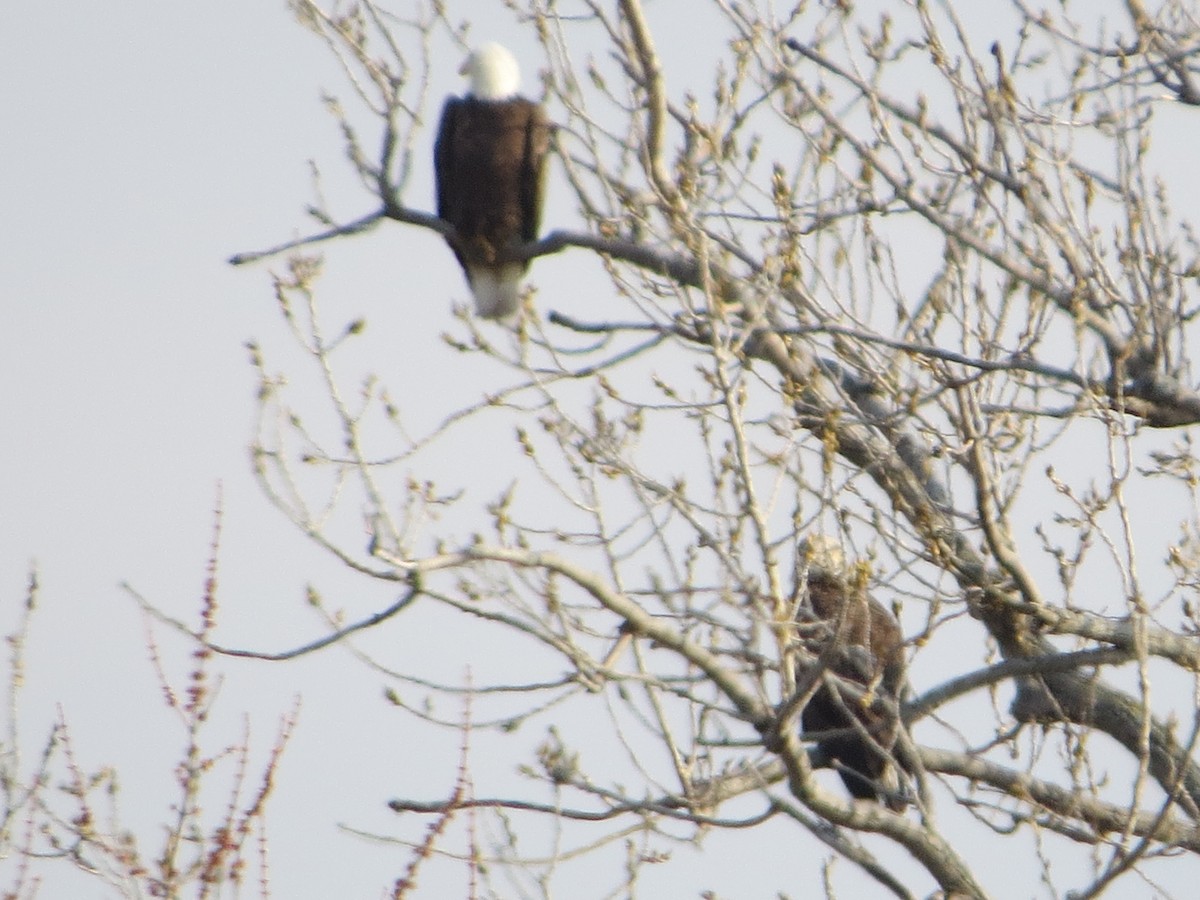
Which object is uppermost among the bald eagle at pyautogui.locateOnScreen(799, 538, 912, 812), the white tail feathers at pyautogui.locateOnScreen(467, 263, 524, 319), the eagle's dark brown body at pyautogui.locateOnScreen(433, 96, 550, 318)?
the eagle's dark brown body at pyautogui.locateOnScreen(433, 96, 550, 318)

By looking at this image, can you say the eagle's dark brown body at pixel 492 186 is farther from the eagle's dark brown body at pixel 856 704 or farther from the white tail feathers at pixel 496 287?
the eagle's dark brown body at pixel 856 704

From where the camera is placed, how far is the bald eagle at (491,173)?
517 cm

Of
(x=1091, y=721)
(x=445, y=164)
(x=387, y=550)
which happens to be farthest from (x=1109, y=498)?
(x=445, y=164)

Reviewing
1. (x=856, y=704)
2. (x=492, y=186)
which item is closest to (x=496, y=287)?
(x=492, y=186)

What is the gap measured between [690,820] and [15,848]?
1496 millimetres

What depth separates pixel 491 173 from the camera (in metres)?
5.15

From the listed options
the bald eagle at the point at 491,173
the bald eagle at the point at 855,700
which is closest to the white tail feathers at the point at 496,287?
the bald eagle at the point at 491,173

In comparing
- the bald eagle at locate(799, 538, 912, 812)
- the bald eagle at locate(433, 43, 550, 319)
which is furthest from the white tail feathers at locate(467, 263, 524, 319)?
the bald eagle at locate(799, 538, 912, 812)

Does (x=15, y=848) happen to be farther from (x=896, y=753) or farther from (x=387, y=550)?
(x=896, y=753)

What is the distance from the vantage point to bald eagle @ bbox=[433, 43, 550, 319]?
17.0 feet

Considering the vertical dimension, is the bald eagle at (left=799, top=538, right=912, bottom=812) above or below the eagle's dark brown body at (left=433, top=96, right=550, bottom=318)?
below

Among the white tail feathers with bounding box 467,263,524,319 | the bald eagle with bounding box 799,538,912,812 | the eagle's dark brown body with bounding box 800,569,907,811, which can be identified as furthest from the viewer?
the white tail feathers with bounding box 467,263,524,319

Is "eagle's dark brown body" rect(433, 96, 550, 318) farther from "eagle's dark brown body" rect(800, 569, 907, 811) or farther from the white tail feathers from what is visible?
"eagle's dark brown body" rect(800, 569, 907, 811)

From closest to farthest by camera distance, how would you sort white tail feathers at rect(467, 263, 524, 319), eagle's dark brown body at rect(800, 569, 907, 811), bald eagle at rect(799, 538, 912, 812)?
bald eagle at rect(799, 538, 912, 812)
eagle's dark brown body at rect(800, 569, 907, 811)
white tail feathers at rect(467, 263, 524, 319)
